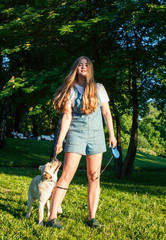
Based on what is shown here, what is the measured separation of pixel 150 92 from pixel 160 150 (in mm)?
50120

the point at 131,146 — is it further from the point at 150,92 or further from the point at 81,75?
the point at 81,75

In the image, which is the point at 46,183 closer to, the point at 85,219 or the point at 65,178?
the point at 65,178

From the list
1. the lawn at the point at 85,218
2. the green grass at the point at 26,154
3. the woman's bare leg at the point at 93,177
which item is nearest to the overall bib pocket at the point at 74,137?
the woman's bare leg at the point at 93,177

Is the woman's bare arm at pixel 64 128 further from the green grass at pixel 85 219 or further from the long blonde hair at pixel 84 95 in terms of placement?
the green grass at pixel 85 219

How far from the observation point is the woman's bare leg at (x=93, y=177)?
12.5 feet

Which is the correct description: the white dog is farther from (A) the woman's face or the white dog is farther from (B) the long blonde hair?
(A) the woman's face

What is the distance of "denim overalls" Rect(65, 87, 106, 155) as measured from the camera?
3.72 meters

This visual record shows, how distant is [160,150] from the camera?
2279 inches

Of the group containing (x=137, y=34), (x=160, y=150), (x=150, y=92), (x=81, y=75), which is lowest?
(x=160, y=150)

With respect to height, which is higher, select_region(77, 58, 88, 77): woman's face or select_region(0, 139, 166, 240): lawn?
select_region(77, 58, 88, 77): woman's face

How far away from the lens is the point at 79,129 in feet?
12.3

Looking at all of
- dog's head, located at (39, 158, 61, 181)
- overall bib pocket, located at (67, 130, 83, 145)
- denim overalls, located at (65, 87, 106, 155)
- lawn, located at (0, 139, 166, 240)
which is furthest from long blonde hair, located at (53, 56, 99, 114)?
lawn, located at (0, 139, 166, 240)

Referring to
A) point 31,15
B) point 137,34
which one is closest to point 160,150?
point 137,34

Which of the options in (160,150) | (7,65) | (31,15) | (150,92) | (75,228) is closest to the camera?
(75,228)
